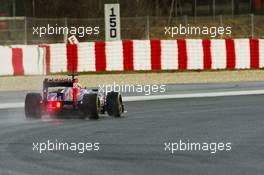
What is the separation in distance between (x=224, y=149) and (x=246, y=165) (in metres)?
1.36

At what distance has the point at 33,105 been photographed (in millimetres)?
14094

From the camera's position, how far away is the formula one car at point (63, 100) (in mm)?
13859

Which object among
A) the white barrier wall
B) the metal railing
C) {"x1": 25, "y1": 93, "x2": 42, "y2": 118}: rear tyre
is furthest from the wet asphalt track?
the metal railing

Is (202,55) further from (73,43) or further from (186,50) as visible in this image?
(73,43)

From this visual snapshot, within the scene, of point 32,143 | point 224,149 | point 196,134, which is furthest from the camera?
point 196,134

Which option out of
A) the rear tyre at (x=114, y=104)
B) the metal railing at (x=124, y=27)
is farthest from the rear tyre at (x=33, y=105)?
the metal railing at (x=124, y=27)

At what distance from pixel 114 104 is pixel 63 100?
1.01 metres

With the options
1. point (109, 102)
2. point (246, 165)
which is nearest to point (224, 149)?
point (246, 165)

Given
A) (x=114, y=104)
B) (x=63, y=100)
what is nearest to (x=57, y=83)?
(x=63, y=100)

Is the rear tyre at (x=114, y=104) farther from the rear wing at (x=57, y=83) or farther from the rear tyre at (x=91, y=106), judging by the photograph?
the rear wing at (x=57, y=83)

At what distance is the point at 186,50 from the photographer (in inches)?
1014

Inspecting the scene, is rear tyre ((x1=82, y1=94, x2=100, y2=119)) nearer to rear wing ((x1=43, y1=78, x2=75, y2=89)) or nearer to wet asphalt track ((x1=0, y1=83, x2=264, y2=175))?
wet asphalt track ((x1=0, y1=83, x2=264, y2=175))

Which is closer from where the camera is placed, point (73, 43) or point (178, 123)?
point (178, 123)

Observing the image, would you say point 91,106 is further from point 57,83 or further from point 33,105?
point 33,105
